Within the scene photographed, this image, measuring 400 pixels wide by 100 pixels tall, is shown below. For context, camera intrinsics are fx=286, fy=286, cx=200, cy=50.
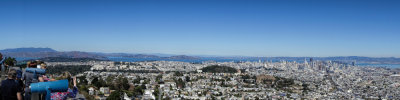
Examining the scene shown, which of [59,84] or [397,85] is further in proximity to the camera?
[397,85]

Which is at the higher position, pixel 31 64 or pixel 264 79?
pixel 31 64

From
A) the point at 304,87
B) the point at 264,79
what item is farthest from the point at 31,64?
the point at 264,79

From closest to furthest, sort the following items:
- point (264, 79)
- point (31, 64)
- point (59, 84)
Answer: point (59, 84)
point (31, 64)
point (264, 79)

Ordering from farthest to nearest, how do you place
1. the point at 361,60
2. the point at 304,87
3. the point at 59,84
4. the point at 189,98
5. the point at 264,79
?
1. the point at 361,60
2. the point at 264,79
3. the point at 304,87
4. the point at 189,98
5. the point at 59,84

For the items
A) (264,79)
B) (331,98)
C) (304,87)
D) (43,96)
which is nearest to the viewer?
(43,96)

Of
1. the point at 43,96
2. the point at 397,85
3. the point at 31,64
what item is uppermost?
the point at 31,64

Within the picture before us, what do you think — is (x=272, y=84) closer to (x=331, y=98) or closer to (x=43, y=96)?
(x=331, y=98)

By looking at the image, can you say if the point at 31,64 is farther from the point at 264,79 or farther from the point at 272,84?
the point at 264,79

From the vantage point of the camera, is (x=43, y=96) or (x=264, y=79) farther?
(x=264, y=79)

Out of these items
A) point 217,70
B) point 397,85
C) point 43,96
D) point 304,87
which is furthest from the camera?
point 217,70

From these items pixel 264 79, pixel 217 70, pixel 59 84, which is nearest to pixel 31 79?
pixel 59 84
